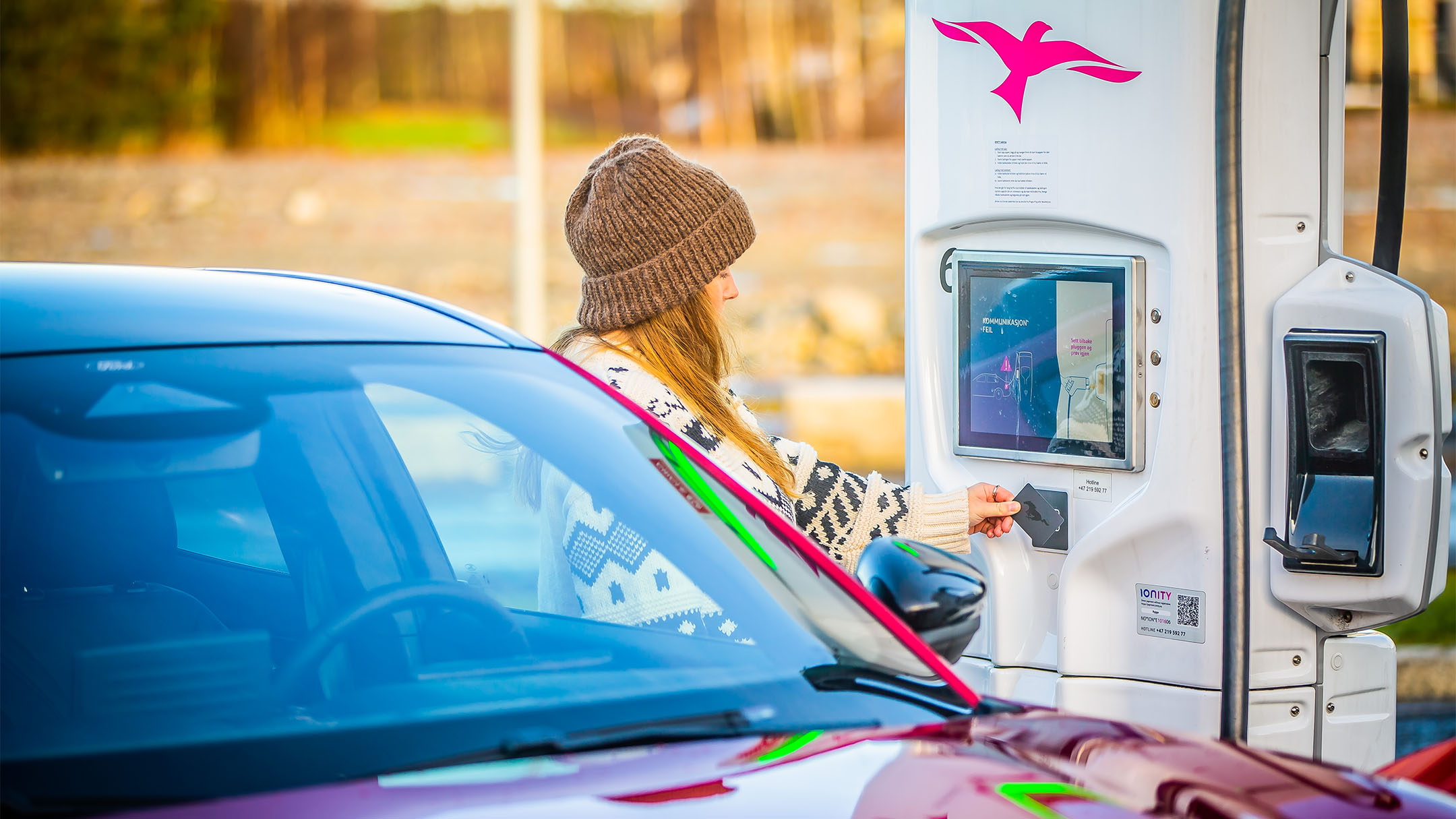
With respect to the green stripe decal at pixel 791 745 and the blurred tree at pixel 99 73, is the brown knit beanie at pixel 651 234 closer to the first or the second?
the green stripe decal at pixel 791 745

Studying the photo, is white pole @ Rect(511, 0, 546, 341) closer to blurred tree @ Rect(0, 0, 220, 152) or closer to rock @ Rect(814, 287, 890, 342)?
rock @ Rect(814, 287, 890, 342)

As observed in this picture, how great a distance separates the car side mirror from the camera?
6.78 ft

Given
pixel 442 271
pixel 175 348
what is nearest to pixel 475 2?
pixel 442 271

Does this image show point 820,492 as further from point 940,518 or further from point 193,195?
point 193,195

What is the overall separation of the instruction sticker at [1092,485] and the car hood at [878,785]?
5.56 ft

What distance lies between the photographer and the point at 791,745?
1710mm

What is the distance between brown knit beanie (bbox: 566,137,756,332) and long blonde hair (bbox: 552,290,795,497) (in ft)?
0.11

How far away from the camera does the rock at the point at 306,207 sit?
11.8 m

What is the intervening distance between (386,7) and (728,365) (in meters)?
9.83

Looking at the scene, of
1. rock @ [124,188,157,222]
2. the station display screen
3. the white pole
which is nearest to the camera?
the station display screen

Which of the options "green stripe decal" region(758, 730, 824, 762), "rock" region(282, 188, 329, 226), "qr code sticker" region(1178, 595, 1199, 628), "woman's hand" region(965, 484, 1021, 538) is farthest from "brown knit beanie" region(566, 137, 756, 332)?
"rock" region(282, 188, 329, 226)

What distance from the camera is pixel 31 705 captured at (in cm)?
174

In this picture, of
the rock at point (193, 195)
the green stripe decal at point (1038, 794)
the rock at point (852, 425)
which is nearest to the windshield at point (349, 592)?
the green stripe decal at point (1038, 794)

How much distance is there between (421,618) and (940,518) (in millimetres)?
1473
